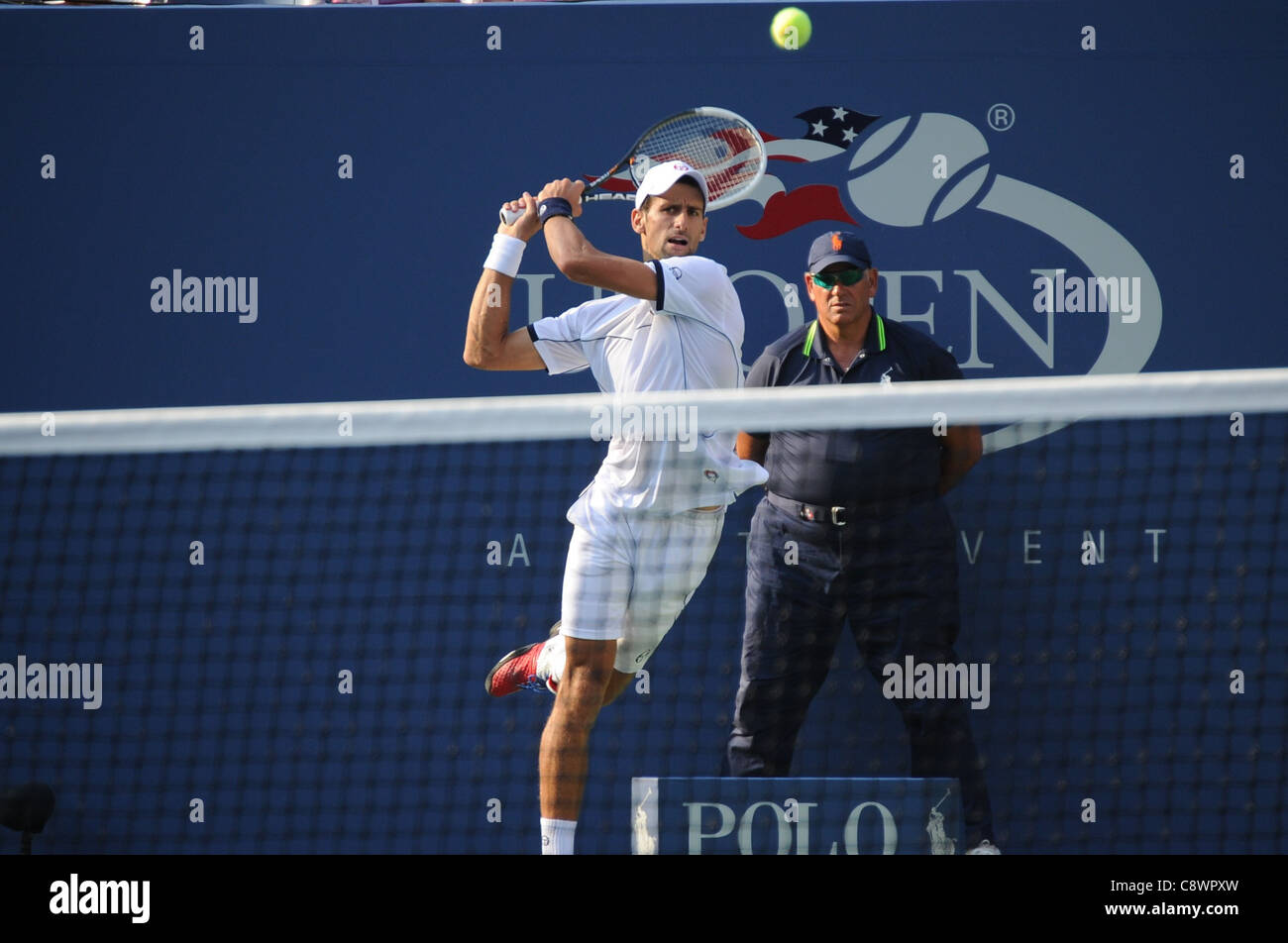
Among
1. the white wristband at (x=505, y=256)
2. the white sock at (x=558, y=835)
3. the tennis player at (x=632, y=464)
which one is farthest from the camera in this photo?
the white wristband at (x=505, y=256)

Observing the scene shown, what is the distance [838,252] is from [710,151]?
554 millimetres

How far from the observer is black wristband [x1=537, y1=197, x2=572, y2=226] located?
4445 mm

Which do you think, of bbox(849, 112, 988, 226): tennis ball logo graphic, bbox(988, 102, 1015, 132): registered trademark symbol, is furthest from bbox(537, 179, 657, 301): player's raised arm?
bbox(988, 102, 1015, 132): registered trademark symbol

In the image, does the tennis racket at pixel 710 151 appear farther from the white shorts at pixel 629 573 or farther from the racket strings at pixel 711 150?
the white shorts at pixel 629 573

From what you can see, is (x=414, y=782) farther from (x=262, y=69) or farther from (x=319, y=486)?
(x=262, y=69)

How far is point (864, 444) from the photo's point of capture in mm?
4656

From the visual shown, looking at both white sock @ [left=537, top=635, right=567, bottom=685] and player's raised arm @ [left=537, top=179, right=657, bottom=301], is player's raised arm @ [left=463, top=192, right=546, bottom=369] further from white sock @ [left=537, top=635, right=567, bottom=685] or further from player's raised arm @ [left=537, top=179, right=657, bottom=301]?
→ white sock @ [left=537, top=635, right=567, bottom=685]

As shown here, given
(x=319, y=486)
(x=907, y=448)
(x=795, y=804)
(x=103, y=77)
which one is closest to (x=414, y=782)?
(x=319, y=486)

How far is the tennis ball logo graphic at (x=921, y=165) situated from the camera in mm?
4980

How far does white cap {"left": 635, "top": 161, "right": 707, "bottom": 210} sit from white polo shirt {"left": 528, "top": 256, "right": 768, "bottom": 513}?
24 centimetres

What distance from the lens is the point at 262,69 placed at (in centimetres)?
506

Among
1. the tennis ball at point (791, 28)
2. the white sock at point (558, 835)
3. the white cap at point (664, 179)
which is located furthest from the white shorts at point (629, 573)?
the tennis ball at point (791, 28)

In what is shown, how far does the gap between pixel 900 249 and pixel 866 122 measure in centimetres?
44

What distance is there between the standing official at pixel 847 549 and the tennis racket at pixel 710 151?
35 cm
